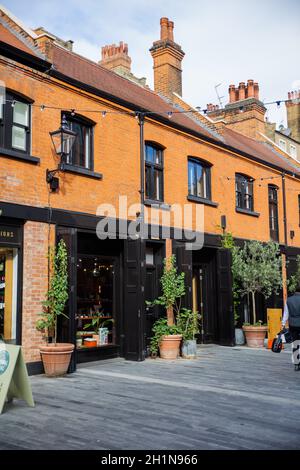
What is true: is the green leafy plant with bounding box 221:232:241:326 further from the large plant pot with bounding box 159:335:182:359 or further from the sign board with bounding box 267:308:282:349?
the large plant pot with bounding box 159:335:182:359

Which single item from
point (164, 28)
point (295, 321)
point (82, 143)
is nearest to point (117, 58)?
point (164, 28)

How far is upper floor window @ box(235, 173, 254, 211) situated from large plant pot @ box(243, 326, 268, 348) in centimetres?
435

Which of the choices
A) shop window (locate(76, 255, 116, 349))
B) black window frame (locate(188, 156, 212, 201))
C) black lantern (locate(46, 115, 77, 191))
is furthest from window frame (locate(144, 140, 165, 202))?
black lantern (locate(46, 115, 77, 191))

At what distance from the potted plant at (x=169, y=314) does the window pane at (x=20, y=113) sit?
507 cm

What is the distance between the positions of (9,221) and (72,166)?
6.52ft

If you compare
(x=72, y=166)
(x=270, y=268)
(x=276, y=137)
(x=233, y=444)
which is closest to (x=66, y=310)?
(x=72, y=166)

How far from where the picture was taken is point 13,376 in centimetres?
651

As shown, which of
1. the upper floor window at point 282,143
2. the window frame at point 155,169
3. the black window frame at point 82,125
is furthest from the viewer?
the upper floor window at point 282,143

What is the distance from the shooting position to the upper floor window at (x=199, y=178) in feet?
47.2

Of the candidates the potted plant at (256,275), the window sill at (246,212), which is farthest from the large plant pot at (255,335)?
the window sill at (246,212)

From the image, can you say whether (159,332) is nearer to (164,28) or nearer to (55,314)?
(55,314)

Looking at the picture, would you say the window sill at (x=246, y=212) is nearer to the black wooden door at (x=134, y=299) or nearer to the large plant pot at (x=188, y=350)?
the black wooden door at (x=134, y=299)

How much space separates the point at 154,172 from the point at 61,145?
12.1 feet
